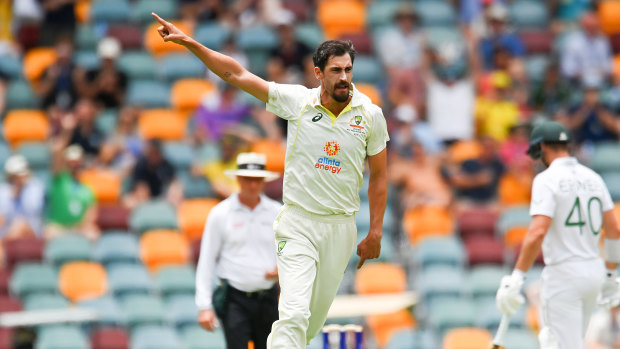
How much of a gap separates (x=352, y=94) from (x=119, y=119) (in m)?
8.03

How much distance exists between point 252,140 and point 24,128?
3.14 metres

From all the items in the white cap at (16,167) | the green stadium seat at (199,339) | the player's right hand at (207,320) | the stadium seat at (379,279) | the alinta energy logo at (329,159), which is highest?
the white cap at (16,167)

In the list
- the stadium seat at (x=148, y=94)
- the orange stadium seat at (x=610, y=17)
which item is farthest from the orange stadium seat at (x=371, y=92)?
the orange stadium seat at (x=610, y=17)

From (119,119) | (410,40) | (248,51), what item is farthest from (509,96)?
(119,119)

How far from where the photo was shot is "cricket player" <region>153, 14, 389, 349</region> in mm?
7250

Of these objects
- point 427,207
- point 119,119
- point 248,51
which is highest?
point 248,51

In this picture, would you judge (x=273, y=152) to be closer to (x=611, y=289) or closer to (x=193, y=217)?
(x=193, y=217)

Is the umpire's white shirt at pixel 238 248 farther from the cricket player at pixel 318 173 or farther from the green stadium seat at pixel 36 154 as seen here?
the green stadium seat at pixel 36 154

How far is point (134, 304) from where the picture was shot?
1253 cm

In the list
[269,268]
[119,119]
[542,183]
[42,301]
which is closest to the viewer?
[542,183]

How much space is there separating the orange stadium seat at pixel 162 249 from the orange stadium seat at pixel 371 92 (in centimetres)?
338

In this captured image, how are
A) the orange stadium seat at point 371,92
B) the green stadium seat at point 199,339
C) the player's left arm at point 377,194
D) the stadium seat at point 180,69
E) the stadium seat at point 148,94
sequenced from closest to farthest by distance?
the player's left arm at point 377,194
the green stadium seat at point 199,339
the orange stadium seat at point 371,92
the stadium seat at point 148,94
the stadium seat at point 180,69

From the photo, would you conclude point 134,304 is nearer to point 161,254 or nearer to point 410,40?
point 161,254

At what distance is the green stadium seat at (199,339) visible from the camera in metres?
12.3
